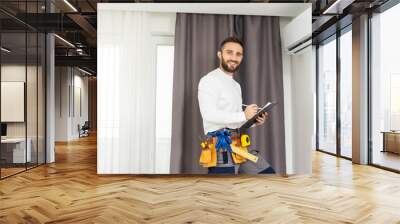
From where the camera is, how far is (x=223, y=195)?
14.8 feet

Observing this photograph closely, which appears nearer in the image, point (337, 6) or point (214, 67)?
point (214, 67)

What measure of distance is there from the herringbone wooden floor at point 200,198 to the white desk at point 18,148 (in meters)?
0.31

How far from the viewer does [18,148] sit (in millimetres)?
6090

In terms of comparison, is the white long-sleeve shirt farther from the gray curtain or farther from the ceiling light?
the ceiling light

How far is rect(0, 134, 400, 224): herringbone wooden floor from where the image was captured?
3.55 m

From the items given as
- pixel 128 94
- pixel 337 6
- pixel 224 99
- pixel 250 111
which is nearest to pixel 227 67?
pixel 224 99

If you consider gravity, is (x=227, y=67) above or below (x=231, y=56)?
below

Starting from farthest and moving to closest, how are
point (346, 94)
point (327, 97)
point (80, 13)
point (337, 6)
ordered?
point (327, 97) < point (346, 94) < point (80, 13) < point (337, 6)

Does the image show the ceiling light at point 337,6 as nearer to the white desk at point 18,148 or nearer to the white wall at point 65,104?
the white desk at point 18,148

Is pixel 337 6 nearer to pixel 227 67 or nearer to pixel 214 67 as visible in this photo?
pixel 227 67

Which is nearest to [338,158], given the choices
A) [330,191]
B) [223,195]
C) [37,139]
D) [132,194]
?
[330,191]

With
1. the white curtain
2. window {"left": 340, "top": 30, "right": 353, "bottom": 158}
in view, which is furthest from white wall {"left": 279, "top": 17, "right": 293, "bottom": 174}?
window {"left": 340, "top": 30, "right": 353, "bottom": 158}

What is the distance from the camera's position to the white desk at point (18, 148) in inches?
225

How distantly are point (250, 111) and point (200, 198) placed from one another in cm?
189
